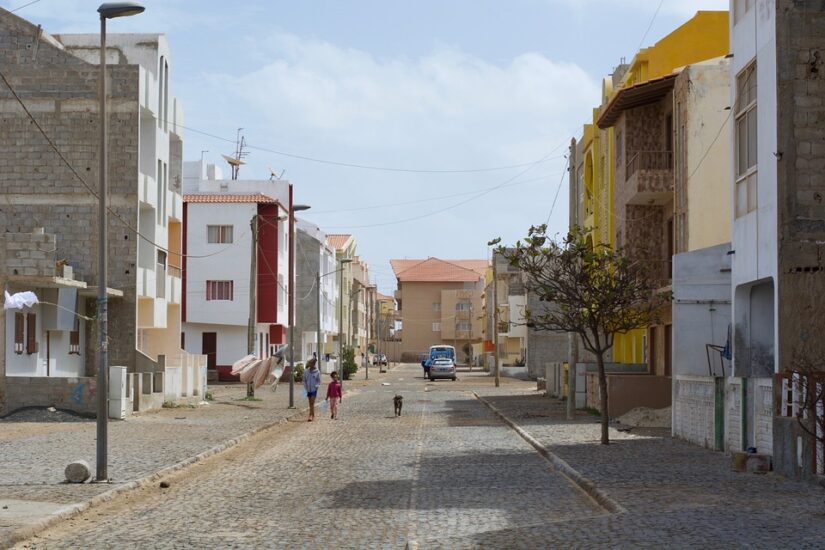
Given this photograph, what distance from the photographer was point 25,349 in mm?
34156

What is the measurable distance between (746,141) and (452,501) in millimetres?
9072

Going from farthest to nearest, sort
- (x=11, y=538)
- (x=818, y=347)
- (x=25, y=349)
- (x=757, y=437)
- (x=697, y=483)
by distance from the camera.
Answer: (x=25, y=349), (x=757, y=437), (x=818, y=347), (x=697, y=483), (x=11, y=538)

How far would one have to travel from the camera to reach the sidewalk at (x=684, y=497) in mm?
11242

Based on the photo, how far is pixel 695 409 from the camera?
77.6 ft

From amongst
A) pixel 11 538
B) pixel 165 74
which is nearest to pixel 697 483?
pixel 11 538

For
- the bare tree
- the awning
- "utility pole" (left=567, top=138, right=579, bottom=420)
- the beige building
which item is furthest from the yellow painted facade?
the beige building

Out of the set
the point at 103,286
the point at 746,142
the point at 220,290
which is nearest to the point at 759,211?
the point at 746,142

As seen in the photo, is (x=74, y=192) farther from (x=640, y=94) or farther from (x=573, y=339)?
(x=640, y=94)

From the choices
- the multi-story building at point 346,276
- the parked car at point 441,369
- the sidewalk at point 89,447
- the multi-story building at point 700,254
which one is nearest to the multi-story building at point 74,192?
the sidewalk at point 89,447

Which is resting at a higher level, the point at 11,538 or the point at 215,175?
the point at 215,175

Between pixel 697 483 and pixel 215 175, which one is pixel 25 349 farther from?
pixel 215 175

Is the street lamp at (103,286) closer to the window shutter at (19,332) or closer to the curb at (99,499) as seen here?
the curb at (99,499)

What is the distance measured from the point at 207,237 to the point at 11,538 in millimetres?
54720

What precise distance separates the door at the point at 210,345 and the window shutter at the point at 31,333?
1212 inches
